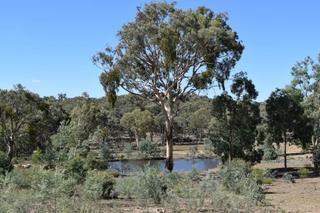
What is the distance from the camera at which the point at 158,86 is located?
1630 inches

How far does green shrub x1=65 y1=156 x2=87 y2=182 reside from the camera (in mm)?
20366

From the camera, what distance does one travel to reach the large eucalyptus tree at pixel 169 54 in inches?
1507

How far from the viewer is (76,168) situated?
20859 millimetres

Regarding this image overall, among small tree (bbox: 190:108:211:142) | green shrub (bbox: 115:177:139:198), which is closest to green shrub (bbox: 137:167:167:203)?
green shrub (bbox: 115:177:139:198)

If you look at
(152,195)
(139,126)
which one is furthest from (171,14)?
(139,126)

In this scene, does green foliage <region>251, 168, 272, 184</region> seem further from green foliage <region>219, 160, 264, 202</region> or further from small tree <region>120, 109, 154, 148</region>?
small tree <region>120, 109, 154, 148</region>

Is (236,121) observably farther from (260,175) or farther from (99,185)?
(99,185)

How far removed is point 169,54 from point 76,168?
745 inches

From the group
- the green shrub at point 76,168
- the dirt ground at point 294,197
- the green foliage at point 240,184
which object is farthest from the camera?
the green shrub at point 76,168

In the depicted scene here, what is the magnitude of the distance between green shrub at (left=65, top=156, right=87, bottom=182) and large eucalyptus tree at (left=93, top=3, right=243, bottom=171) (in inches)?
719

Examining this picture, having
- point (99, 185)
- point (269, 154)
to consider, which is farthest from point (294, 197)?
point (269, 154)

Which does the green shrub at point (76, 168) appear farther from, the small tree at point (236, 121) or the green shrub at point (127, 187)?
the small tree at point (236, 121)

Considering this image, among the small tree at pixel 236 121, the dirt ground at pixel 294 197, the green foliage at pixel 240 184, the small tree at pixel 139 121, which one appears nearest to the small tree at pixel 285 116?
the small tree at pixel 236 121

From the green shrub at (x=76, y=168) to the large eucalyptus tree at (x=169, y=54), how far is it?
59.9 feet
